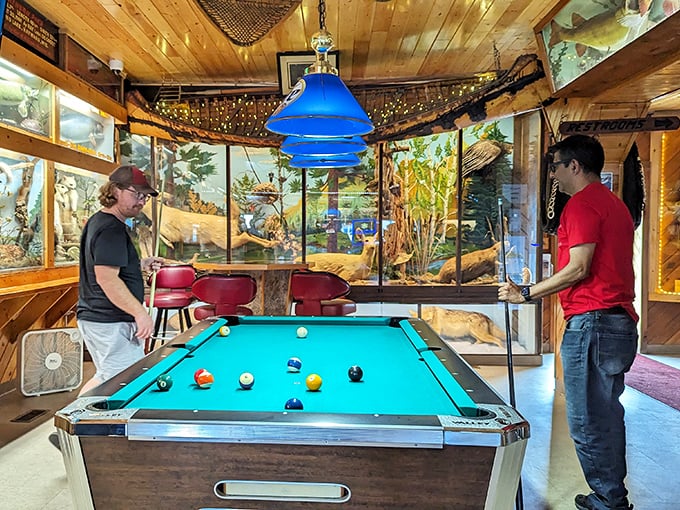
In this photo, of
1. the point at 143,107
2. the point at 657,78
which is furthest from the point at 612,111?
the point at 143,107

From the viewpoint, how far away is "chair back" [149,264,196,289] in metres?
5.34

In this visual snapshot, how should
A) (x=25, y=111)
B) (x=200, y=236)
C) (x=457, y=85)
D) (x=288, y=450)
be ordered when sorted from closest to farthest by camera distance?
1. (x=288, y=450)
2. (x=25, y=111)
3. (x=457, y=85)
4. (x=200, y=236)

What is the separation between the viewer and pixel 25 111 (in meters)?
4.39

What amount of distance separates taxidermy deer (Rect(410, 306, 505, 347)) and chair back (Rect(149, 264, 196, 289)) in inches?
108

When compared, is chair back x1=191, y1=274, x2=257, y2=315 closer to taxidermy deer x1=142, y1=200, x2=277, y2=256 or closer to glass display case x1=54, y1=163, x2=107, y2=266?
glass display case x1=54, y1=163, x2=107, y2=266

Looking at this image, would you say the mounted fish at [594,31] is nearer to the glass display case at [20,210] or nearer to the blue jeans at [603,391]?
the blue jeans at [603,391]

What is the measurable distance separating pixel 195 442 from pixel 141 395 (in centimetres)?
46

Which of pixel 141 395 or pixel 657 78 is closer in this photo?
pixel 141 395

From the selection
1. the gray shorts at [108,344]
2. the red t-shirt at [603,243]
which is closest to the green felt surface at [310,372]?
the gray shorts at [108,344]

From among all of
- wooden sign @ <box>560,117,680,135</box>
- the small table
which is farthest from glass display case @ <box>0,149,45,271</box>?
wooden sign @ <box>560,117,680,135</box>

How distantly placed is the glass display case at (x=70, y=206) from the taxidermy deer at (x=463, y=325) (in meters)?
3.93

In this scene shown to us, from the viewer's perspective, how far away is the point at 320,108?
2.66 metres

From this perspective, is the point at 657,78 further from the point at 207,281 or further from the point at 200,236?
the point at 200,236

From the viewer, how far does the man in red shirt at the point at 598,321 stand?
2.54 m
